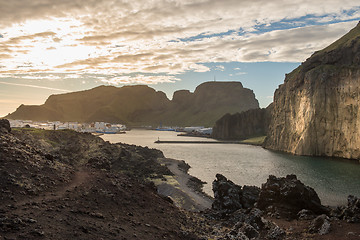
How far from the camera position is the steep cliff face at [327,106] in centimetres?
9862

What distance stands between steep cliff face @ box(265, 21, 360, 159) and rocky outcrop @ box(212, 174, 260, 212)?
69376 millimetres

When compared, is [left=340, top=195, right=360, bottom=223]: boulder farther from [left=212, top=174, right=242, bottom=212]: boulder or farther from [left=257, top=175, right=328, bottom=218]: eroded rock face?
[left=212, top=174, right=242, bottom=212]: boulder

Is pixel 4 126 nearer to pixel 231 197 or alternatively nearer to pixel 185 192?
pixel 231 197

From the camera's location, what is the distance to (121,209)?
24781 mm

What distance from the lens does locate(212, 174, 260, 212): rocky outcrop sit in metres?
39.1

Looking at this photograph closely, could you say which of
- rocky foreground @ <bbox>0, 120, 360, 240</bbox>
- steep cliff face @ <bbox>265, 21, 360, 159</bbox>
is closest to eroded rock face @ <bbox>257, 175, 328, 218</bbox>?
rocky foreground @ <bbox>0, 120, 360, 240</bbox>

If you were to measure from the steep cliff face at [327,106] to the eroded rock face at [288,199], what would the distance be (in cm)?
7140

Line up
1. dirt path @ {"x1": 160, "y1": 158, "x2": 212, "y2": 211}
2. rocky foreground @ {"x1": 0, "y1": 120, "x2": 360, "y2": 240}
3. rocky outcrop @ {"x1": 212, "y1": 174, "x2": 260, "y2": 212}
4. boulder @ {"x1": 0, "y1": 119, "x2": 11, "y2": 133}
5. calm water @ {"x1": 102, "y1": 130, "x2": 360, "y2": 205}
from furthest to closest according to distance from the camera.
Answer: calm water @ {"x1": 102, "y1": 130, "x2": 360, "y2": 205}
dirt path @ {"x1": 160, "y1": 158, "x2": 212, "y2": 211}
rocky outcrop @ {"x1": 212, "y1": 174, "x2": 260, "y2": 212}
boulder @ {"x1": 0, "y1": 119, "x2": 11, "y2": 133}
rocky foreground @ {"x1": 0, "y1": 120, "x2": 360, "y2": 240}

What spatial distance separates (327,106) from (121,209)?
10404cm

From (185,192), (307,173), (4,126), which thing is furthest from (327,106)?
(4,126)

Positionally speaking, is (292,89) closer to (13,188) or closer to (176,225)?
(176,225)

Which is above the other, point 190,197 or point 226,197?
point 226,197

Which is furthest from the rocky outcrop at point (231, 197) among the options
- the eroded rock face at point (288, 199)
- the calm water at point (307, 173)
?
the calm water at point (307, 173)

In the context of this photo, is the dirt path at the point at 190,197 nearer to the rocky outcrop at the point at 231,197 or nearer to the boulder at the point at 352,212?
the rocky outcrop at the point at 231,197
